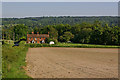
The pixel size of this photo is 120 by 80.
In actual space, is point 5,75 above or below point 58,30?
below

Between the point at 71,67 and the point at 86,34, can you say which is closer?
the point at 71,67

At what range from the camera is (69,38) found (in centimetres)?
8588

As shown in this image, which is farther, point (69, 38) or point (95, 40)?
point (69, 38)

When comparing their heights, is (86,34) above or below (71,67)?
above

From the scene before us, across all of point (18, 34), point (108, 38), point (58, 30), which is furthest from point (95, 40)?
point (18, 34)

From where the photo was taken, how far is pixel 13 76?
12.9m

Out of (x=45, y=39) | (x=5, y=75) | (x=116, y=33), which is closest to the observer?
(x=5, y=75)

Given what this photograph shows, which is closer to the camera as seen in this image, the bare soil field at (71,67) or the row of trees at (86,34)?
the bare soil field at (71,67)

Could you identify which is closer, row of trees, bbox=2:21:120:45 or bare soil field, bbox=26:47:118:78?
bare soil field, bbox=26:47:118:78

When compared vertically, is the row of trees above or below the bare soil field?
above

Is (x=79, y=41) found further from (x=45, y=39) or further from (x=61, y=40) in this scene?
(x=45, y=39)

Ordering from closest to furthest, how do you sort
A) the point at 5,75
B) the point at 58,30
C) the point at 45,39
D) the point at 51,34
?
the point at 5,75, the point at 45,39, the point at 51,34, the point at 58,30

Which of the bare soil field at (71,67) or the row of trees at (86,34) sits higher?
the row of trees at (86,34)

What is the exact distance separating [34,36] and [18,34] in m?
21.2
